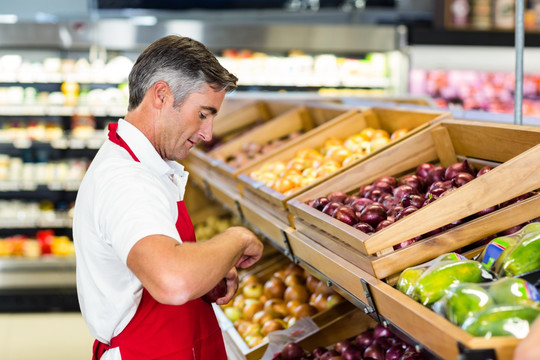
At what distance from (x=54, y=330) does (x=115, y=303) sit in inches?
164

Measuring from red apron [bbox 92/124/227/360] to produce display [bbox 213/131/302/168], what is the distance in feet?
6.67

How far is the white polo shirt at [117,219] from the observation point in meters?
1.35

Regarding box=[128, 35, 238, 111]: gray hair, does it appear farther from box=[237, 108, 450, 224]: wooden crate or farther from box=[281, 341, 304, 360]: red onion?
box=[281, 341, 304, 360]: red onion

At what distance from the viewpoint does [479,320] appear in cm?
A: 115

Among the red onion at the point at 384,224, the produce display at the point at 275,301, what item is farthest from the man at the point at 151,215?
the produce display at the point at 275,301

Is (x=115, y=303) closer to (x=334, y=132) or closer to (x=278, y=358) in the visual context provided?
(x=278, y=358)

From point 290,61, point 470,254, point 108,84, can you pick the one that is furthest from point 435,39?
point 470,254

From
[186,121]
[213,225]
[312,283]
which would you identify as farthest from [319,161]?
[213,225]

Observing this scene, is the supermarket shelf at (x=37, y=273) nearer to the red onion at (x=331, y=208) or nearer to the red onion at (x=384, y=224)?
the red onion at (x=331, y=208)

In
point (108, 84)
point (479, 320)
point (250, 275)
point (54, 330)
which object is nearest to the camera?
point (479, 320)

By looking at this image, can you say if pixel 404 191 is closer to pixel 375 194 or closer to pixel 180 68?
pixel 375 194

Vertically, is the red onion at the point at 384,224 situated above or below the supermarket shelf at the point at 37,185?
above

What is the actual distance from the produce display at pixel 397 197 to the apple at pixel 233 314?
1.12m

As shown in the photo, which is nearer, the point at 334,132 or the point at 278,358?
the point at 278,358
